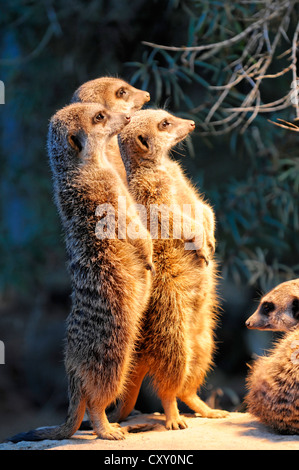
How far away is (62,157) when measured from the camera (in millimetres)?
2131

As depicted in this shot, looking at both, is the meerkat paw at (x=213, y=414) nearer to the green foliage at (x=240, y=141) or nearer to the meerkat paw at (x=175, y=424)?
the meerkat paw at (x=175, y=424)

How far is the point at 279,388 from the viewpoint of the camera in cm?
209

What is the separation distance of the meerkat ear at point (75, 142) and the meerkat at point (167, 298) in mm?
281

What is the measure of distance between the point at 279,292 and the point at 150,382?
22.1 inches

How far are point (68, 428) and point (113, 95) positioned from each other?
1283 millimetres

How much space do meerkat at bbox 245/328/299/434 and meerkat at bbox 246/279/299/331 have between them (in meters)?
0.04

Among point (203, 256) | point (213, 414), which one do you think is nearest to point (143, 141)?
point (203, 256)

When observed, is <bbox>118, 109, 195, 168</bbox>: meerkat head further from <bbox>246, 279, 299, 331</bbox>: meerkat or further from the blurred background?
the blurred background

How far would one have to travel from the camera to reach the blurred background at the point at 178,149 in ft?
12.5

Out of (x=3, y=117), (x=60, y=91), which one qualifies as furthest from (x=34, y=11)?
(x=3, y=117)

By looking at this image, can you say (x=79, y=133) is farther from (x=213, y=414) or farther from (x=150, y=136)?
(x=213, y=414)

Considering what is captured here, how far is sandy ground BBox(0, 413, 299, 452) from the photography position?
1.93 m

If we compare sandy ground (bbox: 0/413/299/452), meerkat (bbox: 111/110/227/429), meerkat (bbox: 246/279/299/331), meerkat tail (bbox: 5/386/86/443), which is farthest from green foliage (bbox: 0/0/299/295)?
meerkat tail (bbox: 5/386/86/443)

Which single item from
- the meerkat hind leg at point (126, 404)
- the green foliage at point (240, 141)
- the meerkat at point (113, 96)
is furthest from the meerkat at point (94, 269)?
the green foliage at point (240, 141)
